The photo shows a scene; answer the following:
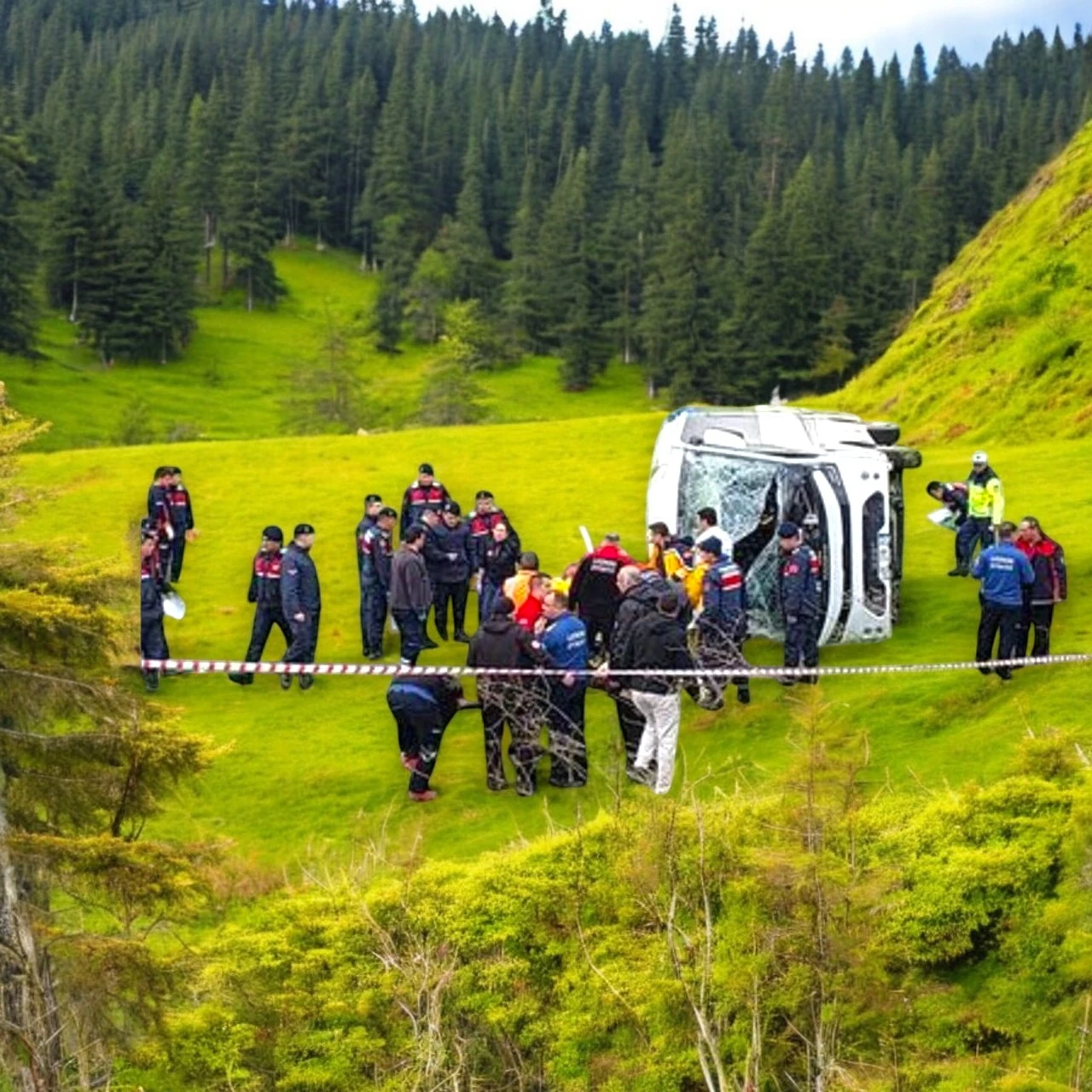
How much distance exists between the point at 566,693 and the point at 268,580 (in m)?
4.86

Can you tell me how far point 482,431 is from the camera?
3403cm

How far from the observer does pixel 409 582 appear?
1753 cm

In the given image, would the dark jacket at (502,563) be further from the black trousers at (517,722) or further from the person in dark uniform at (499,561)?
the black trousers at (517,722)

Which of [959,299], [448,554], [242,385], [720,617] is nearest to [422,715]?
[720,617]

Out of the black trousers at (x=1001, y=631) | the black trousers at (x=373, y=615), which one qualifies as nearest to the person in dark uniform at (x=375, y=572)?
the black trousers at (x=373, y=615)

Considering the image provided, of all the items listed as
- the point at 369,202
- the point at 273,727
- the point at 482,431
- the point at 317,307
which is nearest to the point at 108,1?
the point at 369,202

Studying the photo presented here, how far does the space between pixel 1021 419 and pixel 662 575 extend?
682 inches

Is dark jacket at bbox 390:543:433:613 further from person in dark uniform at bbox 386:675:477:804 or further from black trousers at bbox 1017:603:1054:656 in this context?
black trousers at bbox 1017:603:1054:656

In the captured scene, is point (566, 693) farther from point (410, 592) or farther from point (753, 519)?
point (753, 519)

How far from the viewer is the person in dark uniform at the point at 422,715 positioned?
14594mm

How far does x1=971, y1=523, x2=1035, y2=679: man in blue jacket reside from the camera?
16.0m

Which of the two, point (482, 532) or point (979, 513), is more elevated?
point (979, 513)

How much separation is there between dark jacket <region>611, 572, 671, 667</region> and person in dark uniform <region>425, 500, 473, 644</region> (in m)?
4.68

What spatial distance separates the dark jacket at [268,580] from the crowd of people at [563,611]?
2cm
